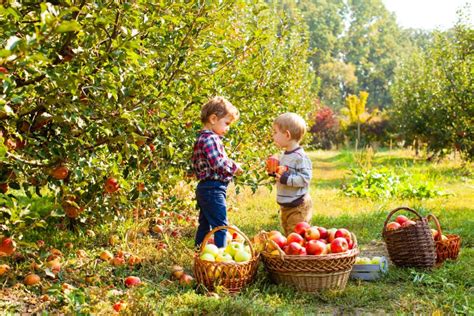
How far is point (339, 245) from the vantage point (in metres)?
3.70

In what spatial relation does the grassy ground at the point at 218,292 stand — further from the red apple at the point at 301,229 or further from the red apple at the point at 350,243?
the red apple at the point at 301,229

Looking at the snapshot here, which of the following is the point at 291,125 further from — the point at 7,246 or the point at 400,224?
the point at 7,246

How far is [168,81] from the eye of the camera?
12.4 feet

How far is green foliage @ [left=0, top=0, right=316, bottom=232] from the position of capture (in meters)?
2.86

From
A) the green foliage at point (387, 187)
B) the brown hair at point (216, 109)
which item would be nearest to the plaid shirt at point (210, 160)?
the brown hair at point (216, 109)

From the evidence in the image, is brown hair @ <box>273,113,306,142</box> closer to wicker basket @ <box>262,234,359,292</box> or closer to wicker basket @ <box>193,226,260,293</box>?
wicker basket @ <box>262,234,359,292</box>

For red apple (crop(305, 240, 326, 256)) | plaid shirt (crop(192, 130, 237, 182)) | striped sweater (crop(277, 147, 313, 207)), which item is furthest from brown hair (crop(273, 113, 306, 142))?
red apple (crop(305, 240, 326, 256))

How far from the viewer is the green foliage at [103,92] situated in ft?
9.39

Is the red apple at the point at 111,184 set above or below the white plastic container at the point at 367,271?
above

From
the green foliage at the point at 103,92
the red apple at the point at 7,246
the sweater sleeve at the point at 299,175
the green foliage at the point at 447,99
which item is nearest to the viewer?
the green foliage at the point at 103,92

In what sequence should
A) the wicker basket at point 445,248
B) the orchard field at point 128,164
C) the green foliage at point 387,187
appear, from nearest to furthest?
the orchard field at point 128,164
the wicker basket at point 445,248
the green foliage at point 387,187

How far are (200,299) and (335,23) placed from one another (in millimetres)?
65907

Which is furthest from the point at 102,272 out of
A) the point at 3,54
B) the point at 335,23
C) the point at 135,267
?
the point at 335,23

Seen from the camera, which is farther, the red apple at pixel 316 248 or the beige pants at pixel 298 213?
the beige pants at pixel 298 213
